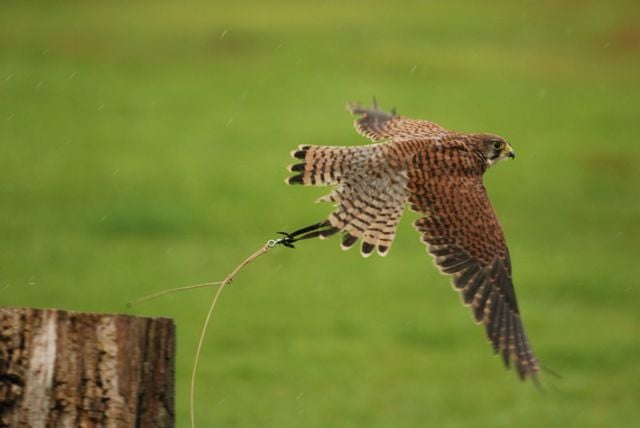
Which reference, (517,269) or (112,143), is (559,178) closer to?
(517,269)

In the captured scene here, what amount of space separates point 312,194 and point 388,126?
12.0 meters

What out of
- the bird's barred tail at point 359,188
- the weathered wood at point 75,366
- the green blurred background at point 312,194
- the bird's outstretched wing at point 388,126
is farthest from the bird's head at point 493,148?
the green blurred background at point 312,194

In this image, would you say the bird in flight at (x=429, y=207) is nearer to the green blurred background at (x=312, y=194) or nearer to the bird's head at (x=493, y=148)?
the bird's head at (x=493, y=148)

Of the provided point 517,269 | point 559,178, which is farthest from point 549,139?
point 517,269

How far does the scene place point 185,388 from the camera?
36.9 feet

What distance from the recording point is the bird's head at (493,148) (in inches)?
230

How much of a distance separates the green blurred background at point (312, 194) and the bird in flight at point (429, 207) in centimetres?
475

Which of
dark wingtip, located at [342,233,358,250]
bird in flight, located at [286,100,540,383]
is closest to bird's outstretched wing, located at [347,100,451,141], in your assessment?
bird in flight, located at [286,100,540,383]

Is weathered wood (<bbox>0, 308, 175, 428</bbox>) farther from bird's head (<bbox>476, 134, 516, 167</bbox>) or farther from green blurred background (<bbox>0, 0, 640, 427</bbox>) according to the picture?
green blurred background (<bbox>0, 0, 640, 427</bbox>)

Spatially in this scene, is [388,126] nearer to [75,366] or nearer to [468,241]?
[468,241]

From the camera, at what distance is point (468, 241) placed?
18.4 feet

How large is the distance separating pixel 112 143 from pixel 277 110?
13.0ft

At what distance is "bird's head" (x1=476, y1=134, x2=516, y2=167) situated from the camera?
585cm

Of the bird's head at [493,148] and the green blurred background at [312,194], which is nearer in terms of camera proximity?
the bird's head at [493,148]
